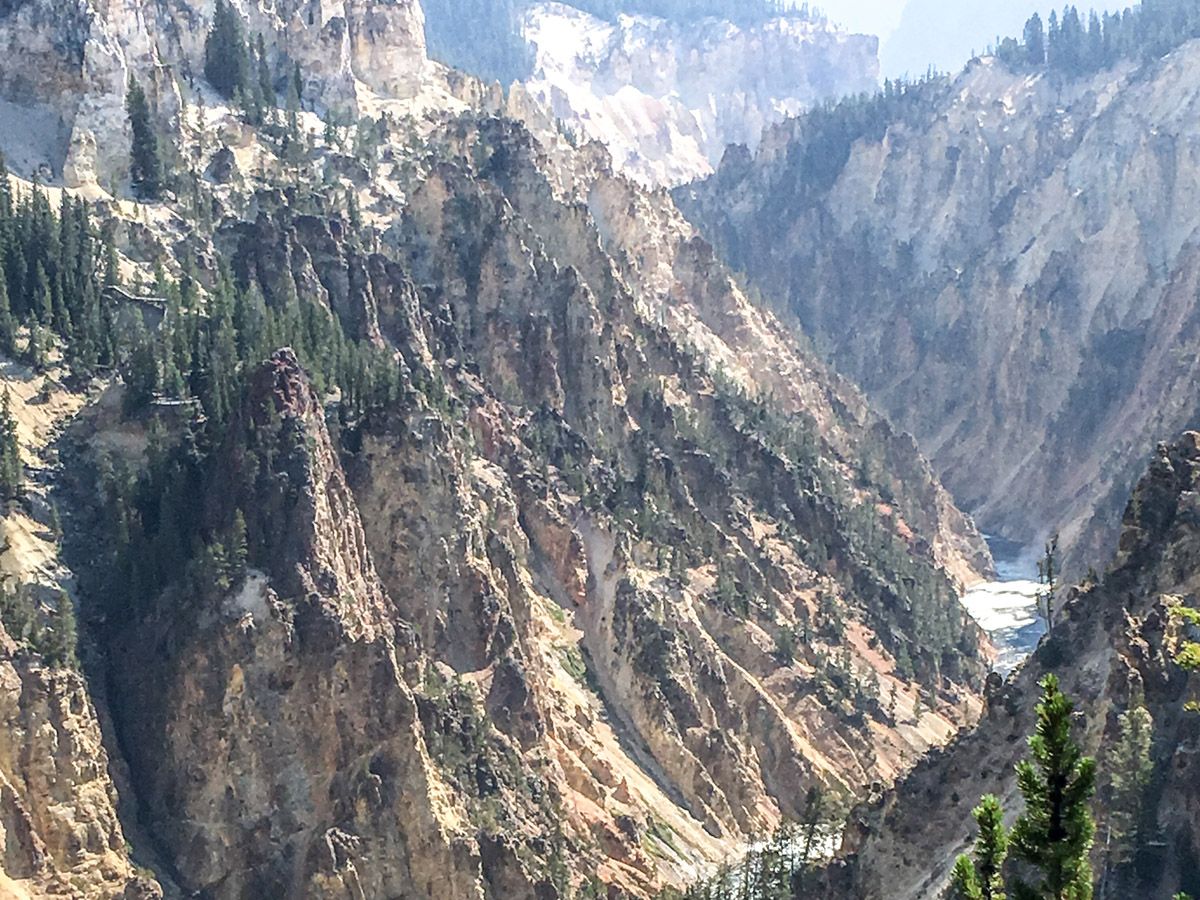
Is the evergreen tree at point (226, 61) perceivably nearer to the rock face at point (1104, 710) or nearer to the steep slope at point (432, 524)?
the steep slope at point (432, 524)

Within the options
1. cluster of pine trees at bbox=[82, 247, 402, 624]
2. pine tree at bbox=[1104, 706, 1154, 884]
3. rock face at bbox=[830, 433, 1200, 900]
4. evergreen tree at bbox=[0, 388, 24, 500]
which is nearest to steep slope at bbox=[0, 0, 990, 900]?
cluster of pine trees at bbox=[82, 247, 402, 624]

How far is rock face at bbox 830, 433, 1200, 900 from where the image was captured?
6266cm

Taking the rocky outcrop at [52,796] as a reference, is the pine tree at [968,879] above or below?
below

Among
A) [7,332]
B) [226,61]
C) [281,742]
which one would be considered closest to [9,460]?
[7,332]

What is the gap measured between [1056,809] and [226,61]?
475ft

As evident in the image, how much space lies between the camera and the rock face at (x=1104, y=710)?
6266cm

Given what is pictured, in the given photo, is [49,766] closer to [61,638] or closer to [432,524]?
[61,638]

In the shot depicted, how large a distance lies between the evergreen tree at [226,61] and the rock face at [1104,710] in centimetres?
10665

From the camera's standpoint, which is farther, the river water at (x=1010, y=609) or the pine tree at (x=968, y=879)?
the river water at (x=1010, y=609)

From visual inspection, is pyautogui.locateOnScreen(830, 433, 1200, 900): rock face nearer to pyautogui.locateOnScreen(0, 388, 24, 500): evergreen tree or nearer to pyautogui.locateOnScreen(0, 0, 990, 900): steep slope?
pyautogui.locateOnScreen(0, 0, 990, 900): steep slope

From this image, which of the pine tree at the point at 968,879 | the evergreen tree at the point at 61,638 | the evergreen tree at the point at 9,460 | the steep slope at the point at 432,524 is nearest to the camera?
the pine tree at the point at 968,879

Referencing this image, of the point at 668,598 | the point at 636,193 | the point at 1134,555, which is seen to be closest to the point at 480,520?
the point at 668,598

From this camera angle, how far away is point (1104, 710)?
6662 cm

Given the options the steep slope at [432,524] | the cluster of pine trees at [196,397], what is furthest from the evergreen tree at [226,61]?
the cluster of pine trees at [196,397]
